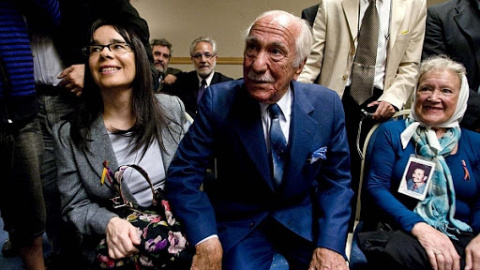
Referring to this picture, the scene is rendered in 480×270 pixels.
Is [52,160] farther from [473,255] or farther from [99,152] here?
[473,255]

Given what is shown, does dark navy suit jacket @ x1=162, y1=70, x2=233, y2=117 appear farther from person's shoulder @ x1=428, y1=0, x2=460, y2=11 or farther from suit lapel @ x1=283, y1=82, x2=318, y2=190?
suit lapel @ x1=283, y1=82, x2=318, y2=190

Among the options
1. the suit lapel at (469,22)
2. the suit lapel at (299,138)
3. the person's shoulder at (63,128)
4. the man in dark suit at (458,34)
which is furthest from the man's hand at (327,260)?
the suit lapel at (469,22)

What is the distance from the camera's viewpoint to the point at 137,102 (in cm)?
142

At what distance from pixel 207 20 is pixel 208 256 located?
4.54 m

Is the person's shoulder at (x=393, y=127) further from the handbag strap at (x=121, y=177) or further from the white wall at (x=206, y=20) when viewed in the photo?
the white wall at (x=206, y=20)

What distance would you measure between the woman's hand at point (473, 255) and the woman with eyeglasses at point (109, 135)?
1.24 meters

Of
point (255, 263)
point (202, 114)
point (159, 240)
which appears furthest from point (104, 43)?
point (255, 263)

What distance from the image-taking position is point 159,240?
44.8 inches

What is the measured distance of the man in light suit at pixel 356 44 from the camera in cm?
193

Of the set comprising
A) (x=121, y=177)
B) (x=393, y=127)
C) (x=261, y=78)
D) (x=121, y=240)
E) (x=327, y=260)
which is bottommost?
(x=327, y=260)

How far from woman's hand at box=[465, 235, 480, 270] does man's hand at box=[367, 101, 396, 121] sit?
2.31 ft

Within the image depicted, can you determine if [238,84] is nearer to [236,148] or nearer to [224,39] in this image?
[236,148]

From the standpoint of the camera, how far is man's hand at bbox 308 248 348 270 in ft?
4.02

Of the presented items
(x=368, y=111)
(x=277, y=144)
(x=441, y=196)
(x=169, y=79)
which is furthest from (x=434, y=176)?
(x=169, y=79)
